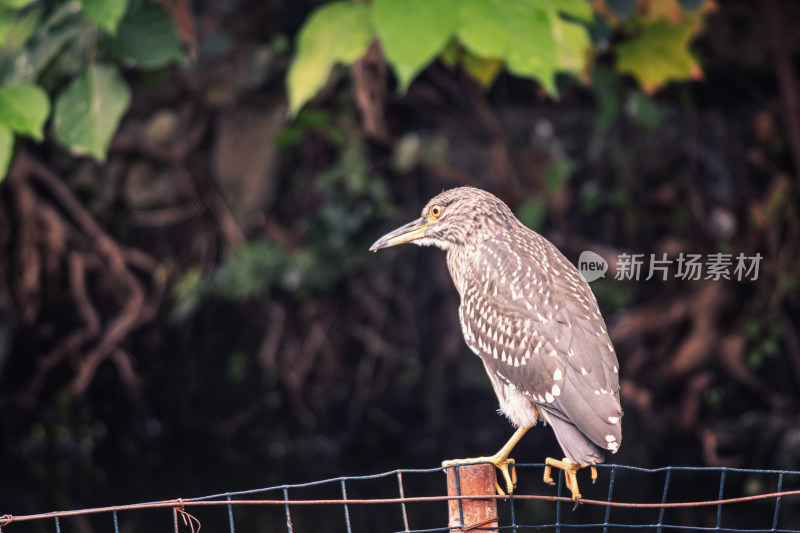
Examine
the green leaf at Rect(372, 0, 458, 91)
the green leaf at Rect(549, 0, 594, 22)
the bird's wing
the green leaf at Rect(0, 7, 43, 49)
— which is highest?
the green leaf at Rect(0, 7, 43, 49)

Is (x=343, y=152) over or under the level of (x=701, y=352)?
over

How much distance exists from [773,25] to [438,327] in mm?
2029

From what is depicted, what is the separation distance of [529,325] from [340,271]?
322cm

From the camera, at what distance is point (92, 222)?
179 inches

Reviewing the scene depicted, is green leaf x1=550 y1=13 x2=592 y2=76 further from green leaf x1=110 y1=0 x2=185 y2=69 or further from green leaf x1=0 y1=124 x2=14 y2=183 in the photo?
green leaf x1=0 y1=124 x2=14 y2=183

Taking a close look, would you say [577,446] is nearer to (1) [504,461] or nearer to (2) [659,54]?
(1) [504,461]

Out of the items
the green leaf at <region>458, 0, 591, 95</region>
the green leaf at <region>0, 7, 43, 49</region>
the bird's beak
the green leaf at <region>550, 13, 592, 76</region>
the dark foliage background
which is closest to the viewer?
the bird's beak

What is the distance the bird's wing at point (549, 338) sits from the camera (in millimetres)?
1053

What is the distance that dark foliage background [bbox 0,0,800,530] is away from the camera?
4.03m

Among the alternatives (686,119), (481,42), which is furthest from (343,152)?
(481,42)

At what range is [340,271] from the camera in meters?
4.32

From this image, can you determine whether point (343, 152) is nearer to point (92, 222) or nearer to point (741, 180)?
point (92, 222)

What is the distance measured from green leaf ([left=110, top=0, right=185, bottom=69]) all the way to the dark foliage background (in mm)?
1732

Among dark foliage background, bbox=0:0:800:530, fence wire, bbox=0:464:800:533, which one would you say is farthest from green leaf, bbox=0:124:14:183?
dark foliage background, bbox=0:0:800:530
